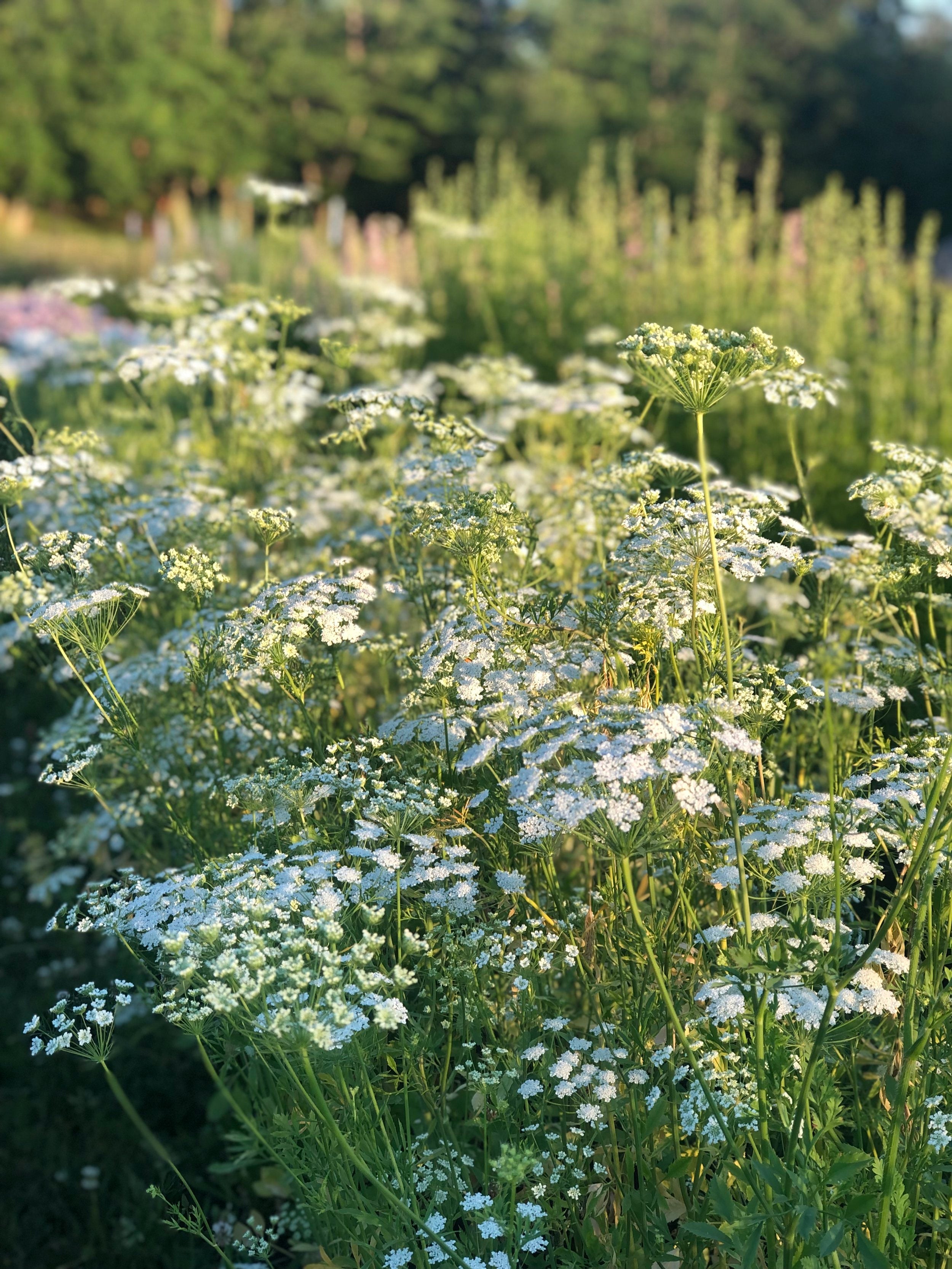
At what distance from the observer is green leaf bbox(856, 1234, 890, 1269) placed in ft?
6.05

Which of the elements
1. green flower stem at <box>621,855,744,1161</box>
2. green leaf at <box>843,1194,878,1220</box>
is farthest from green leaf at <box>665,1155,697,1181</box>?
green leaf at <box>843,1194,878,1220</box>

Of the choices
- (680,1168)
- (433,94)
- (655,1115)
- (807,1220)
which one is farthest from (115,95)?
(807,1220)

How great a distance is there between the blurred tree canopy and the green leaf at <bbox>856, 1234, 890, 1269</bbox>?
34865 mm

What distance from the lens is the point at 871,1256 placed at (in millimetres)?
1857

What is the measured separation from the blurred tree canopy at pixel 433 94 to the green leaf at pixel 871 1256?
1373 inches

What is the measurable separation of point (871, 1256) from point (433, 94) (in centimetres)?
4035

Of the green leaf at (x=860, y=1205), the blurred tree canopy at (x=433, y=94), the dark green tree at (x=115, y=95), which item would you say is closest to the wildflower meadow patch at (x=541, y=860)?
the green leaf at (x=860, y=1205)

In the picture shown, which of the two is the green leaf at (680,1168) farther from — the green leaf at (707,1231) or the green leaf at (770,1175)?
the green leaf at (770,1175)

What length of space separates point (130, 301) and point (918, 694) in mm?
4891

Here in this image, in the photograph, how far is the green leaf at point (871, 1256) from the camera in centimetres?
184

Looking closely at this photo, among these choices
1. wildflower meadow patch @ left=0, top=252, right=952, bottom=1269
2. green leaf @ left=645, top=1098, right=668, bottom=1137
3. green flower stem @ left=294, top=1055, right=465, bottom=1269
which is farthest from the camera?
green leaf @ left=645, top=1098, right=668, bottom=1137

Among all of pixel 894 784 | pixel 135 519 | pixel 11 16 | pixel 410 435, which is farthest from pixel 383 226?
pixel 11 16

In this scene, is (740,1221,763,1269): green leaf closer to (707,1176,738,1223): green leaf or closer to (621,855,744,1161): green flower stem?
(707,1176,738,1223): green leaf

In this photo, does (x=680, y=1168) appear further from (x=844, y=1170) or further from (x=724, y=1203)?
(x=844, y=1170)
